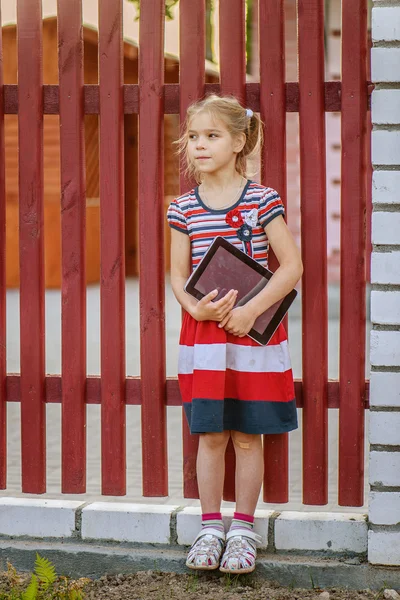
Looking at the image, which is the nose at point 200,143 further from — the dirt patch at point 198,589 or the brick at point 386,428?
the dirt patch at point 198,589

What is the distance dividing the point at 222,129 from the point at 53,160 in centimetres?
1283

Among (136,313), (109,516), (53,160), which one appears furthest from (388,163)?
(53,160)

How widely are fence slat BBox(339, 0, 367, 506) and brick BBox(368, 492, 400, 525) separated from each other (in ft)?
0.55

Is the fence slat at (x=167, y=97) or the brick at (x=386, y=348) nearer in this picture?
the brick at (x=386, y=348)

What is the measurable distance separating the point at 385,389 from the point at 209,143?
3.42 feet

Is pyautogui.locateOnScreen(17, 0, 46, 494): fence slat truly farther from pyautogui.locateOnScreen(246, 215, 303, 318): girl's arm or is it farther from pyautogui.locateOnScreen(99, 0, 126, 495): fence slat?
pyautogui.locateOnScreen(246, 215, 303, 318): girl's arm

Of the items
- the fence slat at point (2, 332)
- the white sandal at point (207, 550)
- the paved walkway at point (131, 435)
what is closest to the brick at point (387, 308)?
the white sandal at point (207, 550)

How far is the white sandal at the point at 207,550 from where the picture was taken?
11.0 feet

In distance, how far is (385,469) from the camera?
3.40 metres

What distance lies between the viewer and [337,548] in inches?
138

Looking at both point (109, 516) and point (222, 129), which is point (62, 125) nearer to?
point (222, 129)

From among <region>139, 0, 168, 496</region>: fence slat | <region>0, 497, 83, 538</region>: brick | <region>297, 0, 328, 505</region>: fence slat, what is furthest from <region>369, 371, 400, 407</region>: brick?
<region>0, 497, 83, 538</region>: brick

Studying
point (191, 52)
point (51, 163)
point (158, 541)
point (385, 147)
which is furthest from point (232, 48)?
point (51, 163)

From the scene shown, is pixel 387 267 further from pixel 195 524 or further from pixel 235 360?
pixel 195 524
